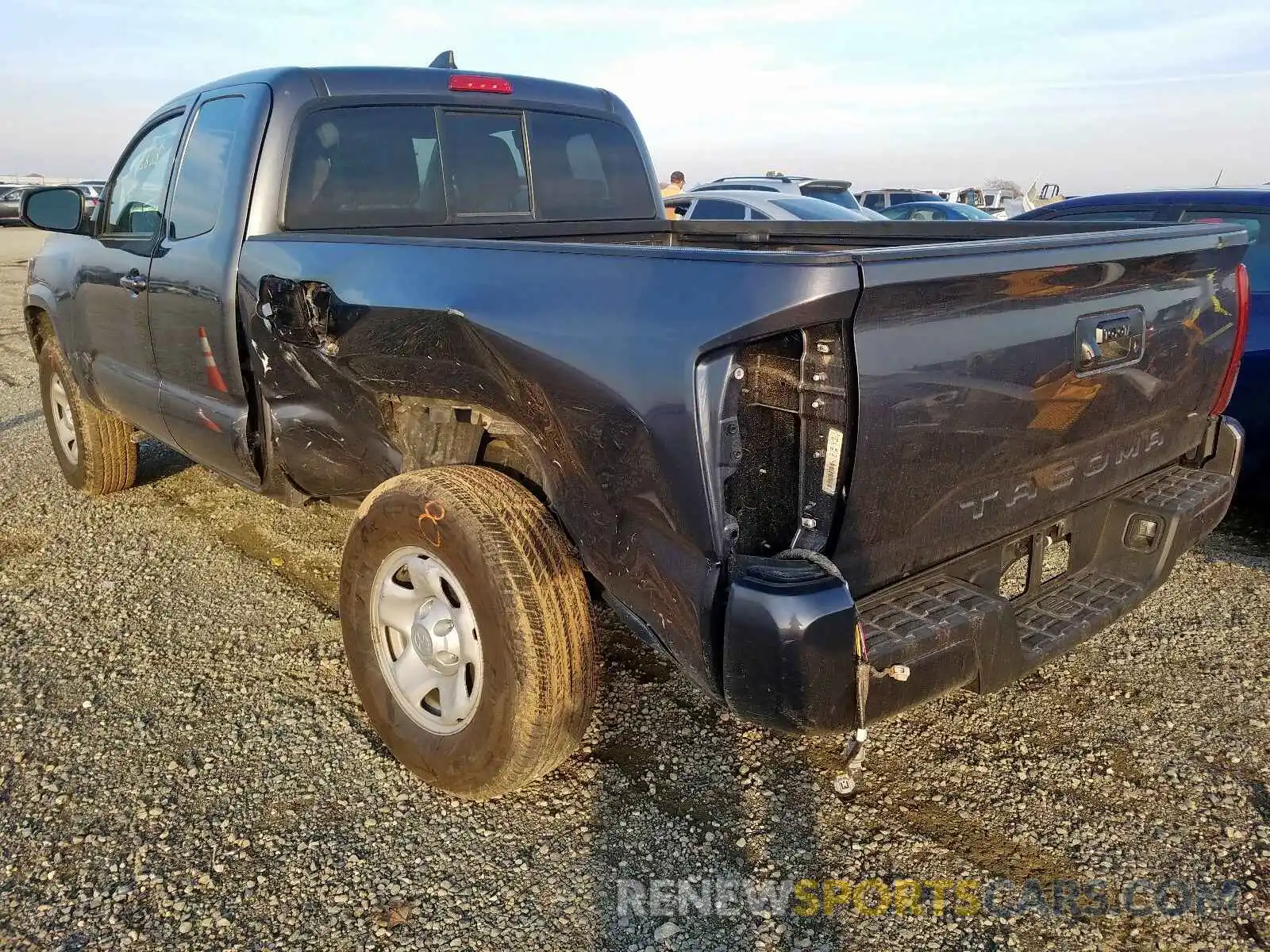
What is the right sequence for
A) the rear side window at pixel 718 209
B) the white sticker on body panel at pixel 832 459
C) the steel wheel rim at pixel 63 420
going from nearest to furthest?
the white sticker on body panel at pixel 832 459, the steel wheel rim at pixel 63 420, the rear side window at pixel 718 209

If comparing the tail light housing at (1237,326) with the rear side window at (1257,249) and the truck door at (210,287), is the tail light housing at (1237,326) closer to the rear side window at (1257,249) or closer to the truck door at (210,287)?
the rear side window at (1257,249)

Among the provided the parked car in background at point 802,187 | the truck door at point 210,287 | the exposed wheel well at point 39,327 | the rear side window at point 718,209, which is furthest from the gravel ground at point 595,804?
the parked car in background at point 802,187

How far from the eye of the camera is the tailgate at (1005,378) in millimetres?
1862

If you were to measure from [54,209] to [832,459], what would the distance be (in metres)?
3.89

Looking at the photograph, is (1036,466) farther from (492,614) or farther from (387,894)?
(387,894)

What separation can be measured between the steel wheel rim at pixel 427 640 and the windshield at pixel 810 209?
26.5ft

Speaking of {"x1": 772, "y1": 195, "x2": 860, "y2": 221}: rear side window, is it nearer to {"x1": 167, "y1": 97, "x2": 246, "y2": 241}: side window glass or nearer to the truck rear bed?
{"x1": 167, "y1": 97, "x2": 246, "y2": 241}: side window glass

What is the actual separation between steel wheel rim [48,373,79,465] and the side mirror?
122 centimetres

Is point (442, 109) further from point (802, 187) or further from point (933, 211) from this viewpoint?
point (933, 211)

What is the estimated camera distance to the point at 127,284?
3855 mm

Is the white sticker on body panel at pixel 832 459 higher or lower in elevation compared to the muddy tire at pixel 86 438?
higher

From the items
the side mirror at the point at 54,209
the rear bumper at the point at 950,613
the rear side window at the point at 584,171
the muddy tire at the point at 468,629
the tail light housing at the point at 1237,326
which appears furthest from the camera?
the side mirror at the point at 54,209

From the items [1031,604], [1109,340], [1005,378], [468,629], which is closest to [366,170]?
[468,629]

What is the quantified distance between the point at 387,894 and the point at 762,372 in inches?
60.4
